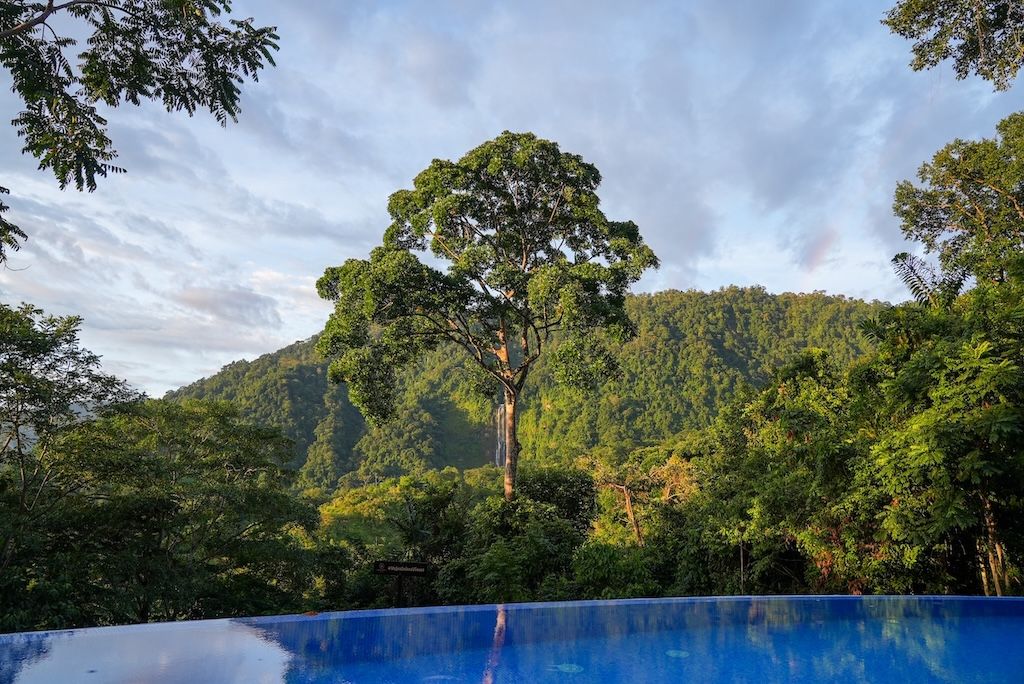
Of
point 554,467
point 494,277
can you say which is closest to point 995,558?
point 494,277

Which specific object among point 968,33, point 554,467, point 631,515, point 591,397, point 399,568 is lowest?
point 399,568

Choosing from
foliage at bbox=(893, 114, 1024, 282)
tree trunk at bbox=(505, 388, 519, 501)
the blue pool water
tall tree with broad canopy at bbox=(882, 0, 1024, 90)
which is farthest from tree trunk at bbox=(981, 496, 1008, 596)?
foliage at bbox=(893, 114, 1024, 282)

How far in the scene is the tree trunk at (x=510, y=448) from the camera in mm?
10969

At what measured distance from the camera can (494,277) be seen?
11.0 m

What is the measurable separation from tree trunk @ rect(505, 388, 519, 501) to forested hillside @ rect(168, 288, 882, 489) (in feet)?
86.7

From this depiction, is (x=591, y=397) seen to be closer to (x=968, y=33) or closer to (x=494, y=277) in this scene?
(x=494, y=277)

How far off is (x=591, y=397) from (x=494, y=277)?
34.6m

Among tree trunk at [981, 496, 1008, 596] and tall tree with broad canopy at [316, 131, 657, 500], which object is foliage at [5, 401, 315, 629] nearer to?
tall tree with broad canopy at [316, 131, 657, 500]

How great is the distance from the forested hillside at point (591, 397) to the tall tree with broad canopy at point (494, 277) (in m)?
26.5

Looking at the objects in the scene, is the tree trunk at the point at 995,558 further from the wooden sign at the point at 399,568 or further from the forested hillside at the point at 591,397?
the forested hillside at the point at 591,397

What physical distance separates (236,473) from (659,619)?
10.7 meters

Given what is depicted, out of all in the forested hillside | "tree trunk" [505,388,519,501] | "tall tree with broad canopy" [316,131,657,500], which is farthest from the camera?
the forested hillside

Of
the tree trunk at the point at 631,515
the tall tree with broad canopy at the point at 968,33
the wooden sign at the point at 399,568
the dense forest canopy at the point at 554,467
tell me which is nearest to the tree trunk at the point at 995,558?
the dense forest canopy at the point at 554,467

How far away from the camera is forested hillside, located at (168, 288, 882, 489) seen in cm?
4356
